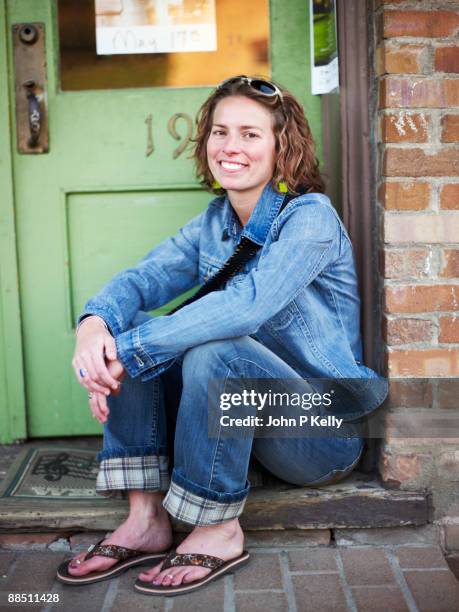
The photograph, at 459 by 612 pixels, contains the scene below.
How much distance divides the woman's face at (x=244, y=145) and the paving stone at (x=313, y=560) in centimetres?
114

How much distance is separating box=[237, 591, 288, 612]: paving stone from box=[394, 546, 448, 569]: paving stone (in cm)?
42

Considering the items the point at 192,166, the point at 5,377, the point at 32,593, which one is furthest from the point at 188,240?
the point at 32,593

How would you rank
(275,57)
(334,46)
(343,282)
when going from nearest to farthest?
1. (343,282)
2. (334,46)
3. (275,57)

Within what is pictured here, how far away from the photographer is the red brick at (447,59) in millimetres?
2375

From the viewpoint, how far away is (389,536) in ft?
8.27

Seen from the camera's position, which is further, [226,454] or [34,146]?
[34,146]

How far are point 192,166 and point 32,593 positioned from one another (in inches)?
61.6

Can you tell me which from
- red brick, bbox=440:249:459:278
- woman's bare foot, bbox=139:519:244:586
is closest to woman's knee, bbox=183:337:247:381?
woman's bare foot, bbox=139:519:244:586

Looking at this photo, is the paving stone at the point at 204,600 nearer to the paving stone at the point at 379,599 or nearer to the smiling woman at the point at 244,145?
the paving stone at the point at 379,599

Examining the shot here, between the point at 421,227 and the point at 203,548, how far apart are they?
45.4 inches

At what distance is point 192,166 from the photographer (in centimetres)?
295

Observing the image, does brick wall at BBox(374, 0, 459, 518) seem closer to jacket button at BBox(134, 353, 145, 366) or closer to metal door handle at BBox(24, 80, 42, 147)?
jacket button at BBox(134, 353, 145, 366)

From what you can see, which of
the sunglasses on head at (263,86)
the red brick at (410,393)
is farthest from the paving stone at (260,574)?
the sunglasses on head at (263,86)

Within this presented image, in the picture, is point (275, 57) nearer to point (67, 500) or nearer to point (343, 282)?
point (343, 282)
